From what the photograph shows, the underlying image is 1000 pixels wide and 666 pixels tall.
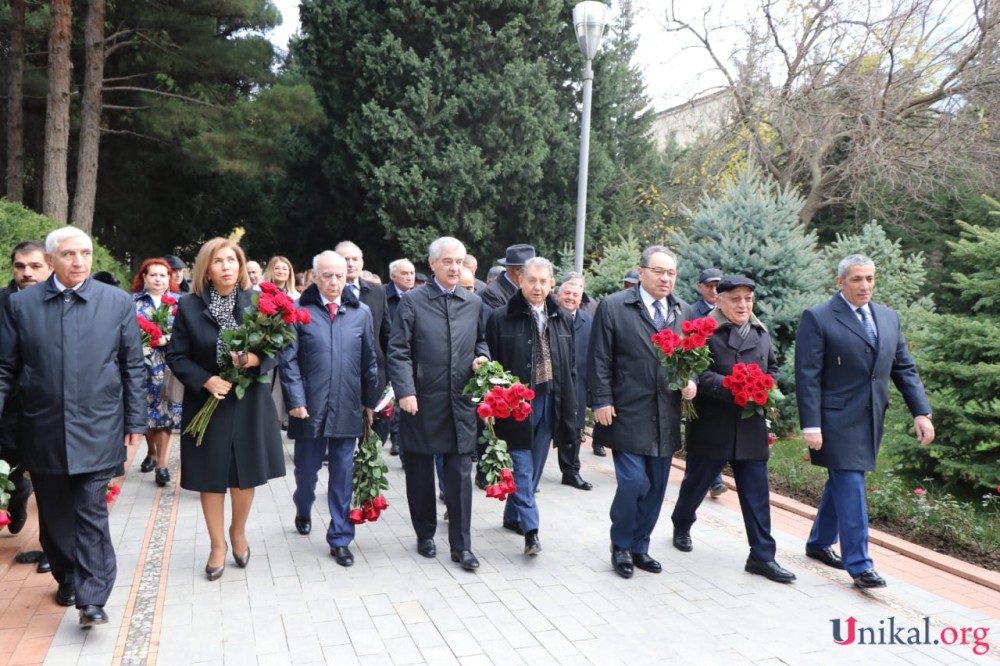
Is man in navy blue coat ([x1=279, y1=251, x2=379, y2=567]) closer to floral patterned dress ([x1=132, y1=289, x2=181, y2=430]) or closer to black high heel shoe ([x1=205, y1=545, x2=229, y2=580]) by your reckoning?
black high heel shoe ([x1=205, y1=545, x2=229, y2=580])

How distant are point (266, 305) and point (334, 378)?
3.14ft

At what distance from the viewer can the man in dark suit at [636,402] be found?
5.20 meters

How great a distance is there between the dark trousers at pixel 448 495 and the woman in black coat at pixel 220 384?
3.26 feet

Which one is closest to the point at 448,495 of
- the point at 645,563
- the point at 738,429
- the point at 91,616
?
the point at 645,563

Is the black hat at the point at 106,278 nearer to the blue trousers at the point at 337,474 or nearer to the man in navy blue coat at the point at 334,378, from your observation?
the man in navy blue coat at the point at 334,378

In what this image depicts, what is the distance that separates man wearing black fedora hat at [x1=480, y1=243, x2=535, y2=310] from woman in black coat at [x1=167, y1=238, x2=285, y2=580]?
2.74m

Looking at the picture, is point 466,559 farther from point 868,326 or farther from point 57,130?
point 57,130

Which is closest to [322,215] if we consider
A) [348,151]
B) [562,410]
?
[348,151]

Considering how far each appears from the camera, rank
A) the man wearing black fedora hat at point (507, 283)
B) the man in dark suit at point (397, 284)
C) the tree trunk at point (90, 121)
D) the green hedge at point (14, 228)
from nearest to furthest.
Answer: the man wearing black fedora hat at point (507, 283) < the green hedge at point (14, 228) < the man in dark suit at point (397, 284) < the tree trunk at point (90, 121)

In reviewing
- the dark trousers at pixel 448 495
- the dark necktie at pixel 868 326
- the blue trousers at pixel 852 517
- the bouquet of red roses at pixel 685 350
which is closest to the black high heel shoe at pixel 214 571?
the dark trousers at pixel 448 495

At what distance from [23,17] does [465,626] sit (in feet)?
65.0

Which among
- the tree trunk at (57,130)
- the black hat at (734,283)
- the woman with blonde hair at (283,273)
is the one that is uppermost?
the tree trunk at (57,130)

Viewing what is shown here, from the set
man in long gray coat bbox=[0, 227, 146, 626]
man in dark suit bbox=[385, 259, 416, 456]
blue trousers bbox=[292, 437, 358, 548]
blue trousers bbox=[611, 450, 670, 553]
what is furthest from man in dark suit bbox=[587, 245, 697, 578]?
man in dark suit bbox=[385, 259, 416, 456]

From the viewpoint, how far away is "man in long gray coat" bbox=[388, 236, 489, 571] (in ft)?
17.5
